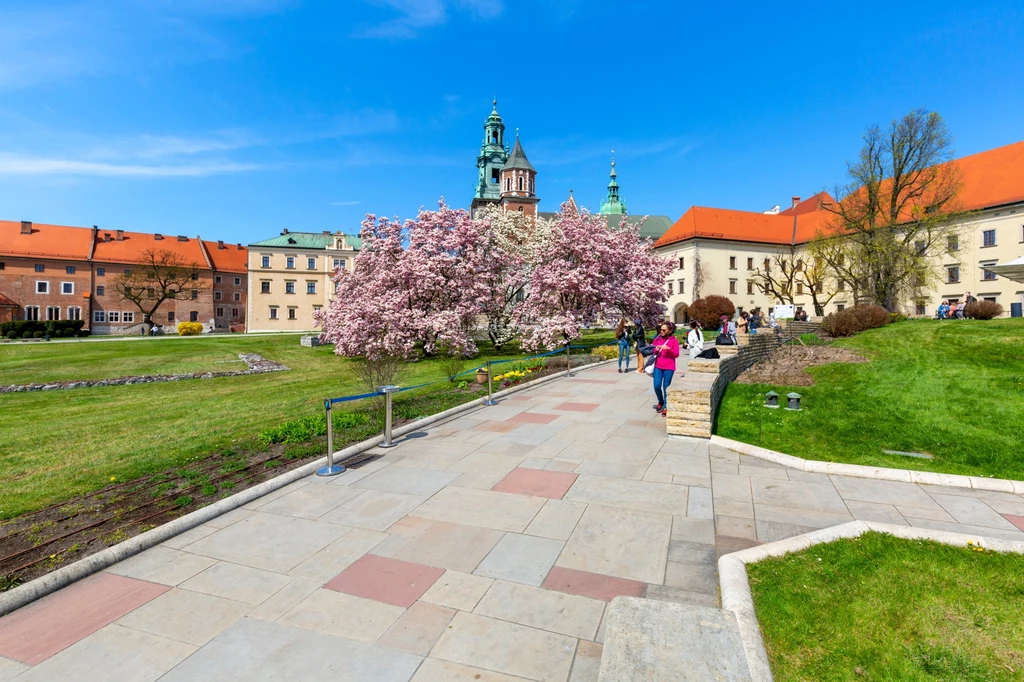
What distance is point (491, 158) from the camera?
85688mm

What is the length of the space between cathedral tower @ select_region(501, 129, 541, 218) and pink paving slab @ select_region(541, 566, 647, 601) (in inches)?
2945

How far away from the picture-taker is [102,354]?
2878 centimetres

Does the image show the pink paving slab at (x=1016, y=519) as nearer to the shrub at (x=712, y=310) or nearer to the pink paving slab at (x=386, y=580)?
the pink paving slab at (x=386, y=580)

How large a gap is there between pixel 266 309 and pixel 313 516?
7089 centimetres

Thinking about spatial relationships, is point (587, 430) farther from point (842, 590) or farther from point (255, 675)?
point (255, 675)

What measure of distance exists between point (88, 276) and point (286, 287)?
2391 cm

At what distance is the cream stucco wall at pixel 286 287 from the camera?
67500 millimetres

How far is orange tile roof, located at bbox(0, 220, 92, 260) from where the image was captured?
6000 cm

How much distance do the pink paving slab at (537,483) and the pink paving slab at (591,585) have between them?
5.82 feet

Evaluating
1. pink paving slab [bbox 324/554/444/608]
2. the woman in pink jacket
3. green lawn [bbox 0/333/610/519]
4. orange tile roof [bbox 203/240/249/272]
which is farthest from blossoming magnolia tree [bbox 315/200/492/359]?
orange tile roof [bbox 203/240/249/272]

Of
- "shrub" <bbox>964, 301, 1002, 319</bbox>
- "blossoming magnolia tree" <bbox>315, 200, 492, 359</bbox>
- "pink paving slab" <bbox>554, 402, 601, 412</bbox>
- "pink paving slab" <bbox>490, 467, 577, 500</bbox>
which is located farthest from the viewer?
"shrub" <bbox>964, 301, 1002, 319</bbox>

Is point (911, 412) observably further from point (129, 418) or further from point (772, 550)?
point (129, 418)

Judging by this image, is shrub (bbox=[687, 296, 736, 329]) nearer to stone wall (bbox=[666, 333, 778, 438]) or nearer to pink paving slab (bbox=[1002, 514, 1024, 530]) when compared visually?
stone wall (bbox=[666, 333, 778, 438])

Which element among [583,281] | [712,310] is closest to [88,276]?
[583,281]
